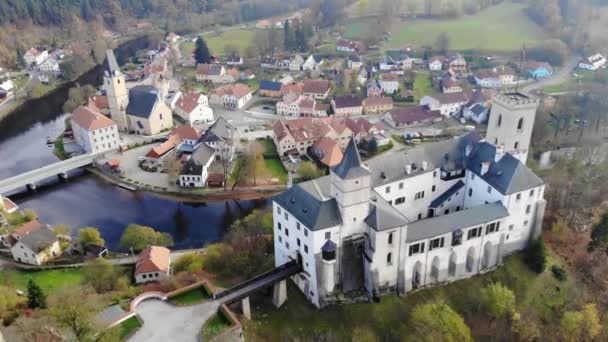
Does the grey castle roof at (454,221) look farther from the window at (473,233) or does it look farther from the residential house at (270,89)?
the residential house at (270,89)

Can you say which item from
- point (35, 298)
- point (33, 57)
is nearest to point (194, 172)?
point (35, 298)

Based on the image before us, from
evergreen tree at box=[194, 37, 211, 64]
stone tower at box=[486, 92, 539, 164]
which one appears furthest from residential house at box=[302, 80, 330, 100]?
stone tower at box=[486, 92, 539, 164]

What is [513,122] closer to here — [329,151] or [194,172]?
[329,151]

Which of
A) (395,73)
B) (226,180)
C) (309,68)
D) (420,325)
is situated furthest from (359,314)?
(309,68)

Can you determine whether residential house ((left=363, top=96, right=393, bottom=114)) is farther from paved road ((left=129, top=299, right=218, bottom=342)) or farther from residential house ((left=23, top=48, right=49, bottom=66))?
residential house ((left=23, top=48, right=49, bottom=66))

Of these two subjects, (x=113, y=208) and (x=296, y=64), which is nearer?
(x=113, y=208)

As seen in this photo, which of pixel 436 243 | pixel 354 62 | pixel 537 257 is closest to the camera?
pixel 436 243
